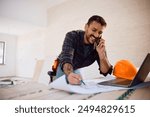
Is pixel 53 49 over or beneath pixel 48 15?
beneath

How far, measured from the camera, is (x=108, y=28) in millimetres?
1040

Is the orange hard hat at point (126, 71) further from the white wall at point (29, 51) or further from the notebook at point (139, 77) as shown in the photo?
the white wall at point (29, 51)

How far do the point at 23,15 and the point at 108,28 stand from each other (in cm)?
56

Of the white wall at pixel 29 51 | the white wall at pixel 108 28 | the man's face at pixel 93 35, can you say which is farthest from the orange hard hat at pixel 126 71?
the white wall at pixel 29 51

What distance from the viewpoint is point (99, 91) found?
410 mm

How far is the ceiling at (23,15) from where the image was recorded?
0.96 metres

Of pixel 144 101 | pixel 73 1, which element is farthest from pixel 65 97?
pixel 73 1

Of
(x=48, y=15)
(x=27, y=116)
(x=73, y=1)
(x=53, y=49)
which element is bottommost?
(x=27, y=116)

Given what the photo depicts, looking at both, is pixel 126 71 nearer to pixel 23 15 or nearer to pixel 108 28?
pixel 108 28

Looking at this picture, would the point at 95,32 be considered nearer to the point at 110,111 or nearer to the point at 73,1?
the point at 110,111

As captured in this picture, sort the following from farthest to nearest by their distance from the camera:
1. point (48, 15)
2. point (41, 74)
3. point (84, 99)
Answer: point (48, 15) → point (41, 74) → point (84, 99)

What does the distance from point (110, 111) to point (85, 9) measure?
781mm

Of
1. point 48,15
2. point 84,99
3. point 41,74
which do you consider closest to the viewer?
point 84,99

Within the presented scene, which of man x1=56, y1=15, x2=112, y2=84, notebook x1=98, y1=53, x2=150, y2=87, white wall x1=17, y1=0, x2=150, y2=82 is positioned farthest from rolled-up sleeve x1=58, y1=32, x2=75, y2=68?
white wall x1=17, y1=0, x2=150, y2=82
